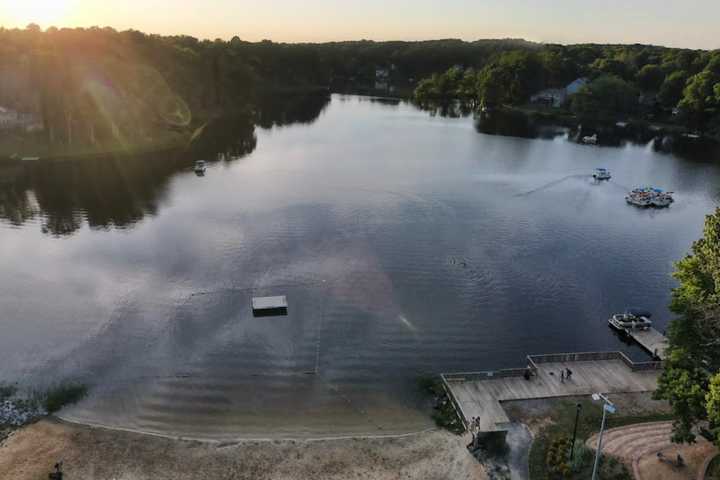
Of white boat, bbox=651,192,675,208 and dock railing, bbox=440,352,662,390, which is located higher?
white boat, bbox=651,192,675,208

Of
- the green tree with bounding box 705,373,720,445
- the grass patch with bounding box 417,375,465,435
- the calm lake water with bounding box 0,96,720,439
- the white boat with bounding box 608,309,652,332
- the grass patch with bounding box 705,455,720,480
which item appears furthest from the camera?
the white boat with bounding box 608,309,652,332

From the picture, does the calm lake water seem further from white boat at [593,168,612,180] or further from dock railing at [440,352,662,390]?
dock railing at [440,352,662,390]

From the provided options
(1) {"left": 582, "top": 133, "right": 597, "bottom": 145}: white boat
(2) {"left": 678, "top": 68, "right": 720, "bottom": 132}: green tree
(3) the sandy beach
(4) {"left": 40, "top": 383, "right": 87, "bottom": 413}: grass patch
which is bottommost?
(4) {"left": 40, "top": 383, "right": 87, "bottom": 413}: grass patch

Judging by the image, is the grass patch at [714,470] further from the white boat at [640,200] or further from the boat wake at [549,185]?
the white boat at [640,200]

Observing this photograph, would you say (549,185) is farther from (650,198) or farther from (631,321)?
(631,321)

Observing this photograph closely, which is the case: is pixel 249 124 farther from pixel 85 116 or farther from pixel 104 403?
pixel 104 403

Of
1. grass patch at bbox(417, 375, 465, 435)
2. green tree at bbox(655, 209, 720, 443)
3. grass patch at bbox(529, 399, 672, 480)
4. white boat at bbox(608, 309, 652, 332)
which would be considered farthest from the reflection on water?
green tree at bbox(655, 209, 720, 443)

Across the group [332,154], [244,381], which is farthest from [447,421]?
[332,154]
